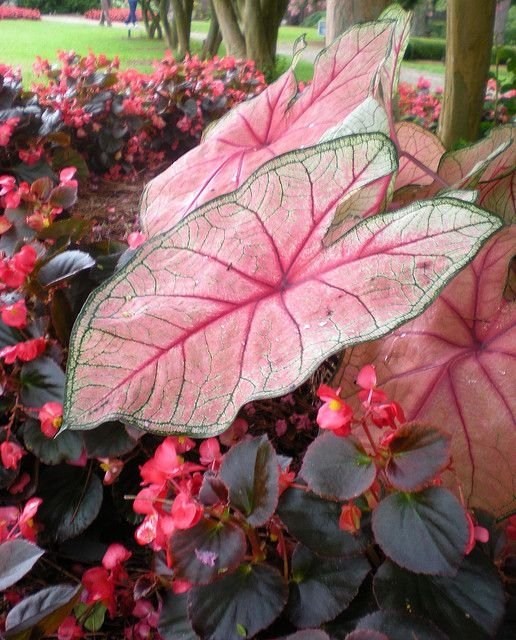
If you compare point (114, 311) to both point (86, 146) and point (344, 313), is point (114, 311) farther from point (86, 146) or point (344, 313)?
point (86, 146)

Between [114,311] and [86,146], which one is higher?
[114,311]

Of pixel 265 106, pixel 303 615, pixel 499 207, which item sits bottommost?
pixel 303 615

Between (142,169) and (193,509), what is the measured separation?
3080mm

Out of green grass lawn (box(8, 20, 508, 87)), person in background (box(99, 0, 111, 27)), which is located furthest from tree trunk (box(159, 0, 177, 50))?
person in background (box(99, 0, 111, 27))

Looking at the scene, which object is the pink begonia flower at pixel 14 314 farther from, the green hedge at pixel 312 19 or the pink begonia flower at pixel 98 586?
the green hedge at pixel 312 19

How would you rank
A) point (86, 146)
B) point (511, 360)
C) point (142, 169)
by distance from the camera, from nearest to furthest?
1. point (511, 360)
2. point (86, 146)
3. point (142, 169)

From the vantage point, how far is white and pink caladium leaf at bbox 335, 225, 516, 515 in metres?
0.64

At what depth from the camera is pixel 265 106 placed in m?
1.13

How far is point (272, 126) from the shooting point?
1094mm

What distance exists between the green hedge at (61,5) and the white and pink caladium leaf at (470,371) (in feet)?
74.0

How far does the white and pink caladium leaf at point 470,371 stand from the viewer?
64 centimetres

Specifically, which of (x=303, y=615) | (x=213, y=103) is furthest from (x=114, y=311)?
(x=213, y=103)

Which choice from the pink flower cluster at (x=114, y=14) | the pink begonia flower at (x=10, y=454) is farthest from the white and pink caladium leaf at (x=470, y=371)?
the pink flower cluster at (x=114, y=14)

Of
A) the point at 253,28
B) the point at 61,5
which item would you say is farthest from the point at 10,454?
the point at 61,5
